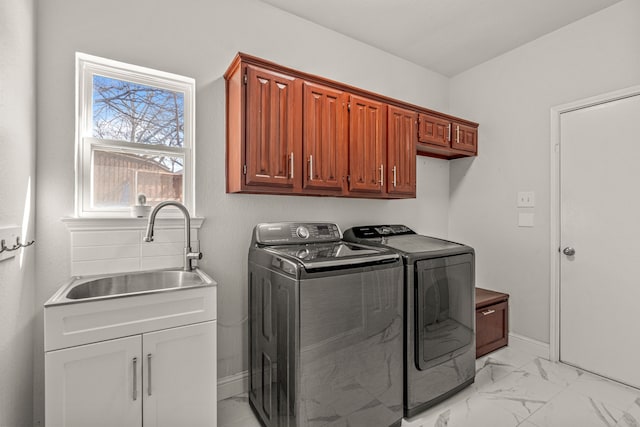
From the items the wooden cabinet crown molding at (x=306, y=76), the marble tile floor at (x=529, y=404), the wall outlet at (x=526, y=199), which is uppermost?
the wooden cabinet crown molding at (x=306, y=76)

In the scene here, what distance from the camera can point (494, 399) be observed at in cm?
205

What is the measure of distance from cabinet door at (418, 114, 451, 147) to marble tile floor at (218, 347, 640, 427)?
6.59ft

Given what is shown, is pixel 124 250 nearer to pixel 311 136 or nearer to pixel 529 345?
pixel 311 136

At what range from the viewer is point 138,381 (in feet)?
4.47

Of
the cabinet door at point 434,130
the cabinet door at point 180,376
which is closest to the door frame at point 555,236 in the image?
the cabinet door at point 434,130

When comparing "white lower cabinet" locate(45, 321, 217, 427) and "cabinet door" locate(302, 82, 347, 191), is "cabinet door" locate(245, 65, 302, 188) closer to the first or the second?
"cabinet door" locate(302, 82, 347, 191)

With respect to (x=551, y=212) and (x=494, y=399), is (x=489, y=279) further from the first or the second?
(x=494, y=399)

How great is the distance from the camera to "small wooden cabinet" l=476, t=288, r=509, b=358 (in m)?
2.65

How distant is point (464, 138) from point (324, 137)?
1.75m

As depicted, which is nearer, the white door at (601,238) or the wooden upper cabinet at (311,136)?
the wooden upper cabinet at (311,136)

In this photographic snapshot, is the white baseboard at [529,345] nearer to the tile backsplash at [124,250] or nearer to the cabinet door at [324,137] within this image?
the cabinet door at [324,137]

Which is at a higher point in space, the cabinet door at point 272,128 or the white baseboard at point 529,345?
the cabinet door at point 272,128

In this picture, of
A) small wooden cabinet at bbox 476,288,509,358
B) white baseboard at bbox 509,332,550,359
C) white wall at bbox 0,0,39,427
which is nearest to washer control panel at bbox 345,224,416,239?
small wooden cabinet at bbox 476,288,509,358

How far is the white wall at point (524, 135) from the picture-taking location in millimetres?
2342
